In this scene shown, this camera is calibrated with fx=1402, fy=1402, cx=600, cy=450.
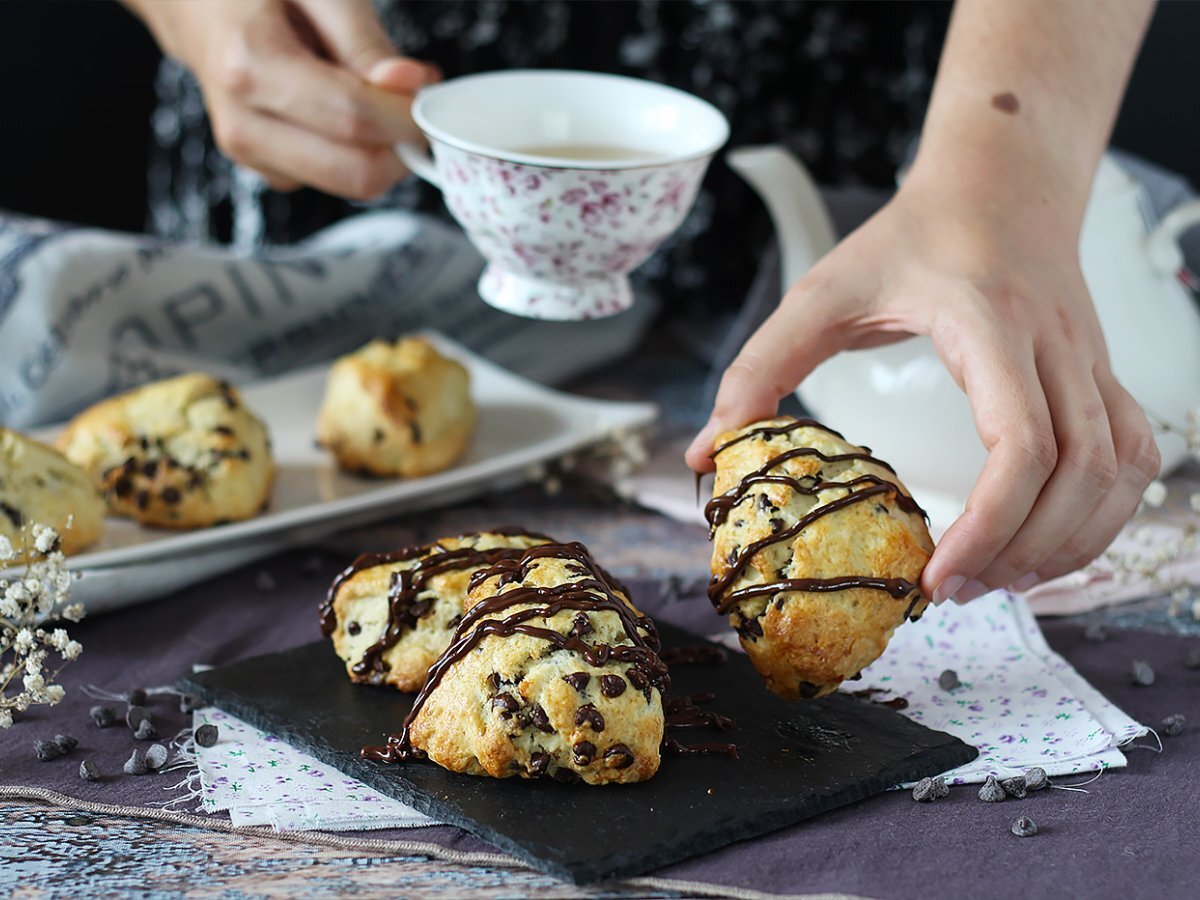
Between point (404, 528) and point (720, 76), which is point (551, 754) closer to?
point (404, 528)

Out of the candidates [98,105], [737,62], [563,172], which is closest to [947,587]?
[563,172]

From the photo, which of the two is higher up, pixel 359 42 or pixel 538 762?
pixel 359 42

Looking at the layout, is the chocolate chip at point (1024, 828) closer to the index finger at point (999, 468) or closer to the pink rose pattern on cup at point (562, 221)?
the index finger at point (999, 468)

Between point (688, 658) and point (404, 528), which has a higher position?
point (688, 658)

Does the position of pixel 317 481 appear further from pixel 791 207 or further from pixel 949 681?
pixel 949 681

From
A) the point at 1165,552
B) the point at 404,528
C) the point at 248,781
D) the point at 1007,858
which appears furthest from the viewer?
the point at 404,528

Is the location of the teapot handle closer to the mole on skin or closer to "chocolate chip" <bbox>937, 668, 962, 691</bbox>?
the mole on skin

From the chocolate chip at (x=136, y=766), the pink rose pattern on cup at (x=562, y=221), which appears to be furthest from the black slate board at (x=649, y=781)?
the pink rose pattern on cup at (x=562, y=221)

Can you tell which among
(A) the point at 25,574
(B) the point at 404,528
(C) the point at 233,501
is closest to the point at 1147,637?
(B) the point at 404,528
